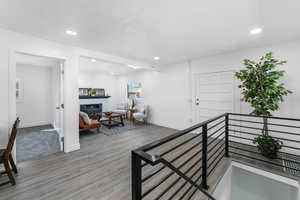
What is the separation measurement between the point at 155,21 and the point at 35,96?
19.0 feet

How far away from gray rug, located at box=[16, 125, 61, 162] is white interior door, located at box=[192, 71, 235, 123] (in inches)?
162

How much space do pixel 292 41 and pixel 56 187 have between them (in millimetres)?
5212

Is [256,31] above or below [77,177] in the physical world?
above

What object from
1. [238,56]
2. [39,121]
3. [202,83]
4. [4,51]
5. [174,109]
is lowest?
[39,121]

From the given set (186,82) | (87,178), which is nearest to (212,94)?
(186,82)

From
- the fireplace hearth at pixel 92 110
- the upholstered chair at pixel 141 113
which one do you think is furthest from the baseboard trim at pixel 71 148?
the fireplace hearth at pixel 92 110

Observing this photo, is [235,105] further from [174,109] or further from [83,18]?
[83,18]

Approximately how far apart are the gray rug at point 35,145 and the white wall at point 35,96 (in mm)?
1211

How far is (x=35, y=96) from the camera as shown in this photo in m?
5.13

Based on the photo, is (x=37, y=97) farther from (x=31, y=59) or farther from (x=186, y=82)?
(x=186, y=82)

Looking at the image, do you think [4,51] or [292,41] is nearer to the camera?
[4,51]

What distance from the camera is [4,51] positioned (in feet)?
7.26

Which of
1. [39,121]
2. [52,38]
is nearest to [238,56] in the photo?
[52,38]

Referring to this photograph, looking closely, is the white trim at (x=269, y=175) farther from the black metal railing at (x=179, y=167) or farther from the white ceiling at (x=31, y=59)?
the white ceiling at (x=31, y=59)
